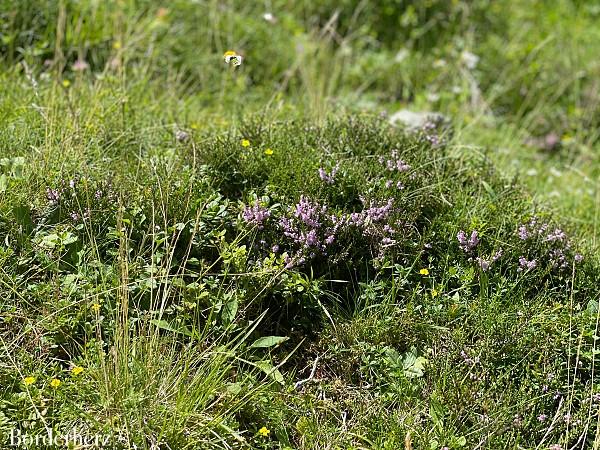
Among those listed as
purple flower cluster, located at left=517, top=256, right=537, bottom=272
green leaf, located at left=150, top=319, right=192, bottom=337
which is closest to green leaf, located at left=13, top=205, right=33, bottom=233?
green leaf, located at left=150, top=319, right=192, bottom=337

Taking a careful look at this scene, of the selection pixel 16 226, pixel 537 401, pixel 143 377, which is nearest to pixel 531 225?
pixel 537 401

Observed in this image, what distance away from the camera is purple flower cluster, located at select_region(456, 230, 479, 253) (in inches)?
131

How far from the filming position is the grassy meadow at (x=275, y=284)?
2.76 meters

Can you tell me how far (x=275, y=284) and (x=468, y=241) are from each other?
34.8 inches

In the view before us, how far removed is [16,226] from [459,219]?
6.25 feet

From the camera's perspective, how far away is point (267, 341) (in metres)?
2.99

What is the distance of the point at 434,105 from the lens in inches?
236

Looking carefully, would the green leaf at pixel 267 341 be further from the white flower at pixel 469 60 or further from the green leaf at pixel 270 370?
the white flower at pixel 469 60

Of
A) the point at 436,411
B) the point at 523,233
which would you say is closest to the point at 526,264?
the point at 523,233

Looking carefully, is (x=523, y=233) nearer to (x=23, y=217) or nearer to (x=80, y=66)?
(x=23, y=217)

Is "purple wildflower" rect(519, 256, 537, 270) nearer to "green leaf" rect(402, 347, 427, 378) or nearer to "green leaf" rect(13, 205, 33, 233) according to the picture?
"green leaf" rect(402, 347, 427, 378)

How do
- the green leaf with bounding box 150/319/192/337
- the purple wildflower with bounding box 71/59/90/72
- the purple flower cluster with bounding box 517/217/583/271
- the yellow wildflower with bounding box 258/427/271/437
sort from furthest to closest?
the purple wildflower with bounding box 71/59/90/72 → the purple flower cluster with bounding box 517/217/583/271 → the green leaf with bounding box 150/319/192/337 → the yellow wildflower with bounding box 258/427/271/437

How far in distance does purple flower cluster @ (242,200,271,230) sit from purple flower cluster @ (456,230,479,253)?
837mm

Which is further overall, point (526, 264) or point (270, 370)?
point (526, 264)
